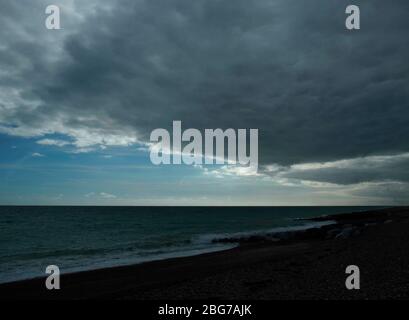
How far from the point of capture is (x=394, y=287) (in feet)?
39.8

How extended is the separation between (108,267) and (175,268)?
5.41m

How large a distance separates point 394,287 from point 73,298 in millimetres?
14304

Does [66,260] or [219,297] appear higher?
[219,297]

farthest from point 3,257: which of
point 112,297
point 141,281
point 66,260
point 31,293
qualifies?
point 112,297

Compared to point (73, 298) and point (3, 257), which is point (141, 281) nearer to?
point (73, 298)
